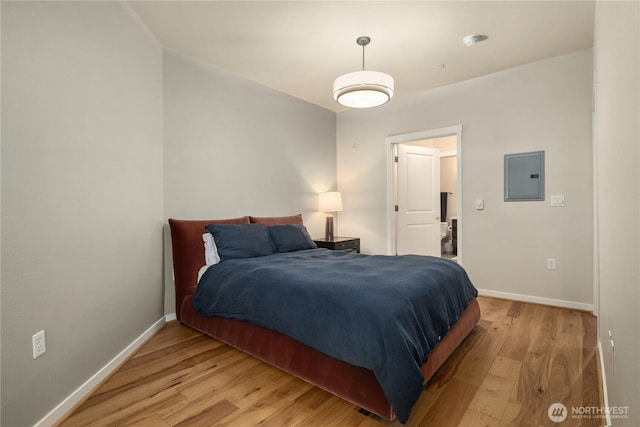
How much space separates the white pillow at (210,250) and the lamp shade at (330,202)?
206 cm

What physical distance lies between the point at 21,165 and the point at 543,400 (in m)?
2.97

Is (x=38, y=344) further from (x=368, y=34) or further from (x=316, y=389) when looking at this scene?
(x=368, y=34)

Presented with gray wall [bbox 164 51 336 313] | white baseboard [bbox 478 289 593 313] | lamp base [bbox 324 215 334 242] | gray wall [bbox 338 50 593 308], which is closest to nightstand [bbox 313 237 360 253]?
lamp base [bbox 324 215 334 242]

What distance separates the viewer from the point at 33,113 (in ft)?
5.11

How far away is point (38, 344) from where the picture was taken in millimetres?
1549

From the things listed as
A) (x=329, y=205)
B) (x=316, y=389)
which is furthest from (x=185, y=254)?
(x=329, y=205)

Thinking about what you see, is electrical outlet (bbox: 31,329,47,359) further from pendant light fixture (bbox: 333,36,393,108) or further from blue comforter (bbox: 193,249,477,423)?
pendant light fixture (bbox: 333,36,393,108)

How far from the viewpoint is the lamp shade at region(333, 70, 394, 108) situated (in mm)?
2514

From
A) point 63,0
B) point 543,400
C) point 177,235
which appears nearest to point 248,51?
point 63,0

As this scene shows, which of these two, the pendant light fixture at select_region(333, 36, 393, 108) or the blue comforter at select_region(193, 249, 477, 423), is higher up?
the pendant light fixture at select_region(333, 36, 393, 108)

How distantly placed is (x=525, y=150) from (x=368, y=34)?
223 centimetres

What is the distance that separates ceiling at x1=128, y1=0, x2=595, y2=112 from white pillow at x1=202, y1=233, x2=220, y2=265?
6.15ft

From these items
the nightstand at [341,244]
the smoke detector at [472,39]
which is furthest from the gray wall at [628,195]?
the nightstand at [341,244]

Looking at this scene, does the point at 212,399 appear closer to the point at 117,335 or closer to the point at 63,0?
the point at 117,335
